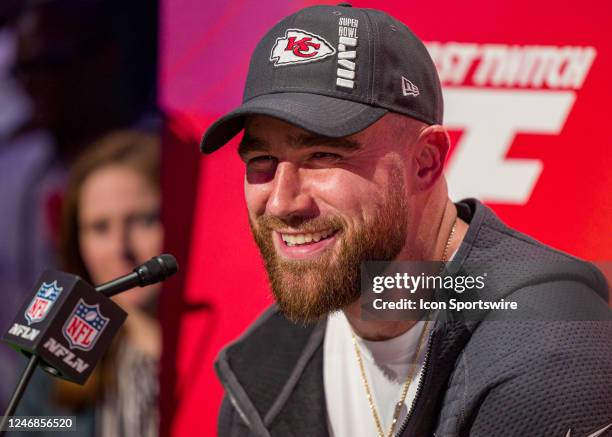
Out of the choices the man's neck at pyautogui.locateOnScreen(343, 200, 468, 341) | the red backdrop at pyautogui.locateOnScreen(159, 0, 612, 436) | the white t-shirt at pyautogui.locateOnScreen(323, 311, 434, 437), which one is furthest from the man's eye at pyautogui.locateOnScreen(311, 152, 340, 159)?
the red backdrop at pyautogui.locateOnScreen(159, 0, 612, 436)

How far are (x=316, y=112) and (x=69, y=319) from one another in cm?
53

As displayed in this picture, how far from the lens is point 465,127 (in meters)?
1.75

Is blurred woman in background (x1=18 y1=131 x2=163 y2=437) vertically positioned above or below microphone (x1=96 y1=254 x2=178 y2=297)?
below

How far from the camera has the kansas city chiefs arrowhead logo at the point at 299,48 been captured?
133 cm

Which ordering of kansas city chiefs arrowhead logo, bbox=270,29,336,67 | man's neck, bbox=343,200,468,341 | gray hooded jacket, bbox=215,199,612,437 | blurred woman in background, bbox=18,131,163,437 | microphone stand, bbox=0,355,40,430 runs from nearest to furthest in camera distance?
microphone stand, bbox=0,355,40,430 < gray hooded jacket, bbox=215,199,612,437 < kansas city chiefs arrowhead logo, bbox=270,29,336,67 < man's neck, bbox=343,200,468,341 < blurred woman in background, bbox=18,131,163,437

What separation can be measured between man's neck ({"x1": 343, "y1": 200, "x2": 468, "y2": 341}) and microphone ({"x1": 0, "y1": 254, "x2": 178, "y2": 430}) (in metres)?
0.47

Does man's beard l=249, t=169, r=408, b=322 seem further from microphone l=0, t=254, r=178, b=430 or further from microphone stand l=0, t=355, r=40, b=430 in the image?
microphone stand l=0, t=355, r=40, b=430

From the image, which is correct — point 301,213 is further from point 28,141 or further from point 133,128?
point 28,141

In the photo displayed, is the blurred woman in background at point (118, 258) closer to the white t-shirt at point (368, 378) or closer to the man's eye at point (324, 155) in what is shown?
the white t-shirt at point (368, 378)

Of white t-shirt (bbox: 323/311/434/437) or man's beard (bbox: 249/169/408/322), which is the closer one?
man's beard (bbox: 249/169/408/322)

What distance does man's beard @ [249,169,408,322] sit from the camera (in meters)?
1.34

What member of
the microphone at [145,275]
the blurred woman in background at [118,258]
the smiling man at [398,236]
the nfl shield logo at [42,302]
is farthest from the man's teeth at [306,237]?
the blurred woman in background at [118,258]

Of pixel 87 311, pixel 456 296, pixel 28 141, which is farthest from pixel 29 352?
pixel 28 141

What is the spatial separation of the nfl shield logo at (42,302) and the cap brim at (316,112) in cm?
42
